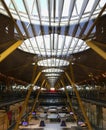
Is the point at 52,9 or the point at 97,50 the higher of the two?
the point at 52,9

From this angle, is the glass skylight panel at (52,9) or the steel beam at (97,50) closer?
the glass skylight panel at (52,9)

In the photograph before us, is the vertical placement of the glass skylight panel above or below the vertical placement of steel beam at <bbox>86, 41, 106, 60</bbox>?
above

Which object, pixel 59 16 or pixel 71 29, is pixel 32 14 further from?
pixel 71 29

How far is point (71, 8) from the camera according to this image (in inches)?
1227

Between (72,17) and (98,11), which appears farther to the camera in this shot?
(72,17)

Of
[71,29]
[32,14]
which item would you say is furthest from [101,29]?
[32,14]

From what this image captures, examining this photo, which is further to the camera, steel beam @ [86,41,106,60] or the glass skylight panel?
steel beam @ [86,41,106,60]

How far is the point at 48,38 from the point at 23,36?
749 centimetres

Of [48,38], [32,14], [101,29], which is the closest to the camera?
[32,14]

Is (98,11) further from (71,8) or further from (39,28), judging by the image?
(39,28)

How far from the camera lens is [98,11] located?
3219cm

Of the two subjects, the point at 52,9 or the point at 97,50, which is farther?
the point at 97,50

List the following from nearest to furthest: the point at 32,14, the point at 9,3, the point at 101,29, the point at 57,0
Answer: the point at 57,0 → the point at 9,3 → the point at 32,14 → the point at 101,29

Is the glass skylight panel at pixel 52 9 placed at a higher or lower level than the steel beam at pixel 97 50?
higher
